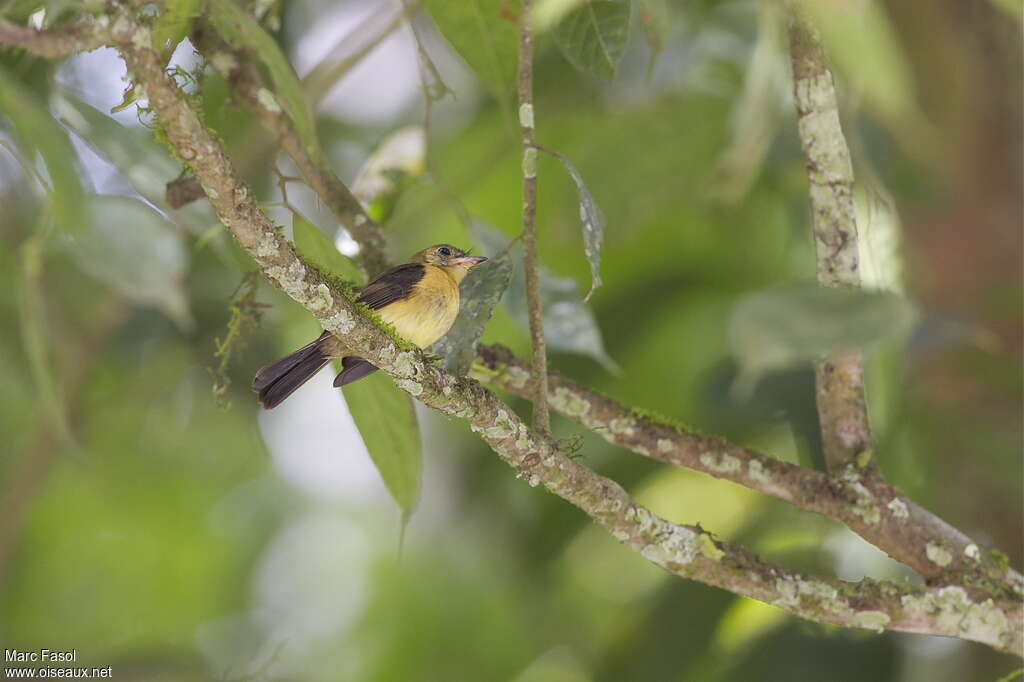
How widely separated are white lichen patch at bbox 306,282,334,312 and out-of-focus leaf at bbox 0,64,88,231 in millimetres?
986

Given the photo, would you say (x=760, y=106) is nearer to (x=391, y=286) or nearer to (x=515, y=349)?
(x=391, y=286)

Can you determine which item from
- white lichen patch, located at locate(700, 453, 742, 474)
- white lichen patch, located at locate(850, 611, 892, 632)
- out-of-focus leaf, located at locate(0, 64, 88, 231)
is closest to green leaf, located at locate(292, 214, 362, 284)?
out-of-focus leaf, located at locate(0, 64, 88, 231)

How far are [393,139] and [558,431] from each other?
57.3 inches

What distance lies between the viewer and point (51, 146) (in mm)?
2418

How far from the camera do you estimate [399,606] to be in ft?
19.8

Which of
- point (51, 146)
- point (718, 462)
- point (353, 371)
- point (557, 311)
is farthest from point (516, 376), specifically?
point (51, 146)

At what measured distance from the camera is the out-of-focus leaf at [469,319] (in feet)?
6.90

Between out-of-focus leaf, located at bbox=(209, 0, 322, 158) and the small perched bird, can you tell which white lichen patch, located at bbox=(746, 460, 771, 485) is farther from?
out-of-focus leaf, located at bbox=(209, 0, 322, 158)

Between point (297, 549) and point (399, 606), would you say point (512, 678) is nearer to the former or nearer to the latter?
point (399, 606)

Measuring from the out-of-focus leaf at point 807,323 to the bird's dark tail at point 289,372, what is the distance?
108 centimetres

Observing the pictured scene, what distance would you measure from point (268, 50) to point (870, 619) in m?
1.77

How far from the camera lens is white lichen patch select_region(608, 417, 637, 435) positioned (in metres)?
2.42

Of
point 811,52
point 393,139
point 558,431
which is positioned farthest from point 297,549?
point 811,52

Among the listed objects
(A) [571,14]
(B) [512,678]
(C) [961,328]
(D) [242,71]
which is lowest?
(B) [512,678]
